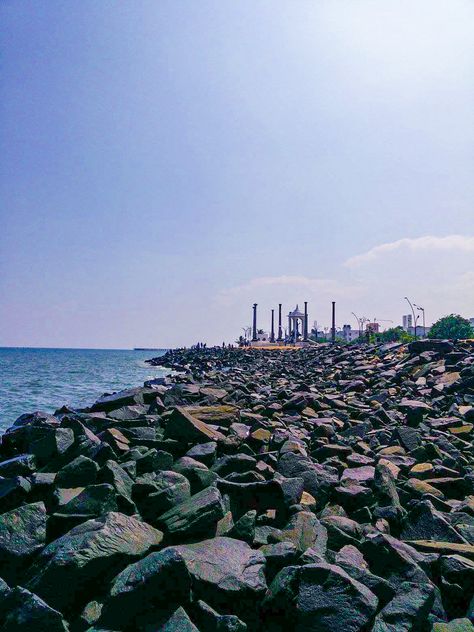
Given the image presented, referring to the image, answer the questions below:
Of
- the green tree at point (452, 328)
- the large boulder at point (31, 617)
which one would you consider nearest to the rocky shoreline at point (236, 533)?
the large boulder at point (31, 617)

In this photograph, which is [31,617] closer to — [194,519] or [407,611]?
[194,519]

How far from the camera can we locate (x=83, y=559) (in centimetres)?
281

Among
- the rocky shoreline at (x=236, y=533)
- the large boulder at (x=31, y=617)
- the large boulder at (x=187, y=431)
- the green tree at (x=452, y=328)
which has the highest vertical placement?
the green tree at (x=452, y=328)

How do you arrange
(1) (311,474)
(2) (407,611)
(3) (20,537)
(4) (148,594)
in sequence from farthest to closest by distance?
1. (1) (311,474)
2. (3) (20,537)
3. (4) (148,594)
4. (2) (407,611)

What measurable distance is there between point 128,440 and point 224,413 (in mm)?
2084

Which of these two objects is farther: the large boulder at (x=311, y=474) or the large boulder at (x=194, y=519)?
the large boulder at (x=311, y=474)

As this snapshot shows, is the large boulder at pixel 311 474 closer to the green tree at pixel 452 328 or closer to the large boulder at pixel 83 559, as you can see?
the large boulder at pixel 83 559

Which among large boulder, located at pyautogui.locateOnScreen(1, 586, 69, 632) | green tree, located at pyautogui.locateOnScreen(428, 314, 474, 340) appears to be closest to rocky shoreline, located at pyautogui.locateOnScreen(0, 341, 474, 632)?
large boulder, located at pyautogui.locateOnScreen(1, 586, 69, 632)

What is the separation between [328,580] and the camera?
8.37 feet

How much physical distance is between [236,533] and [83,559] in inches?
43.0

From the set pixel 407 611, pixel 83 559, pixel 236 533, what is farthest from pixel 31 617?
pixel 407 611

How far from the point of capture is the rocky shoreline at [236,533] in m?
2.54

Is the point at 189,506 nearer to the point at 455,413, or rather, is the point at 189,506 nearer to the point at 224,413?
the point at 224,413

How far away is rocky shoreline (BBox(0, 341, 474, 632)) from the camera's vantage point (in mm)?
2541
